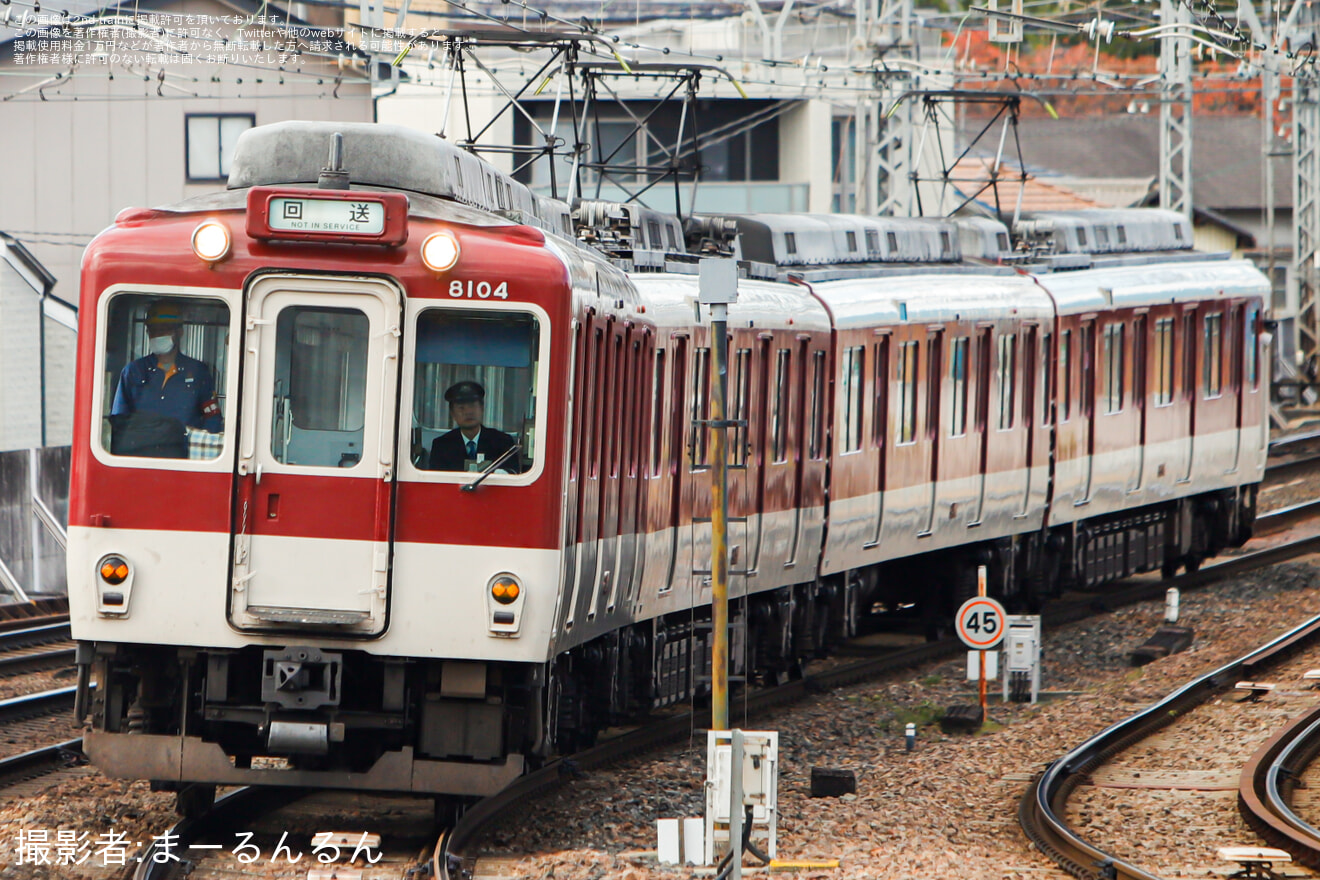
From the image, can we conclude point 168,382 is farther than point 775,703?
No

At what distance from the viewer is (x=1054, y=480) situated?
1941 centimetres

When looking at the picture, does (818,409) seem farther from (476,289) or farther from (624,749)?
(476,289)

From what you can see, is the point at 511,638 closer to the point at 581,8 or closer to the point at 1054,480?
the point at 1054,480

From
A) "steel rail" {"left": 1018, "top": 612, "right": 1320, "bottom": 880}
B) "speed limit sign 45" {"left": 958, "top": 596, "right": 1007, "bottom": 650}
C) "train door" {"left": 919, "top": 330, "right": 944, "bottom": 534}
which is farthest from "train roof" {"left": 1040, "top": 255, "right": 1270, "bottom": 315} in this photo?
"speed limit sign 45" {"left": 958, "top": 596, "right": 1007, "bottom": 650}

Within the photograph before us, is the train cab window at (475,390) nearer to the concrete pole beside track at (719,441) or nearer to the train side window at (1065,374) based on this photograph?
the concrete pole beside track at (719,441)

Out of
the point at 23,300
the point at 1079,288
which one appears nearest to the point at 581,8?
the point at 23,300

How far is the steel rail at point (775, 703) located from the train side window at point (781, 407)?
5.47 feet

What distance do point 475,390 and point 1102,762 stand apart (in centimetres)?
524

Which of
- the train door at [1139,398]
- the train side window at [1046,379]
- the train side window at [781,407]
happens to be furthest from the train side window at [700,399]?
the train door at [1139,398]

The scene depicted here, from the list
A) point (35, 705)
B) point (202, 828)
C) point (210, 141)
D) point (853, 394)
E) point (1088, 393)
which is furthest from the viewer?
point (210, 141)

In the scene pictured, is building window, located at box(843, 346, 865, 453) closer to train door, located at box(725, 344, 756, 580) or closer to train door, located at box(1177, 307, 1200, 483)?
train door, located at box(725, 344, 756, 580)

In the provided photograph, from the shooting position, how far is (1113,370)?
20266 mm

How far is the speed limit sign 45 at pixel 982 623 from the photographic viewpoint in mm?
14773

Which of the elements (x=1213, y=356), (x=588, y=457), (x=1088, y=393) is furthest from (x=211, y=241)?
(x=1213, y=356)
